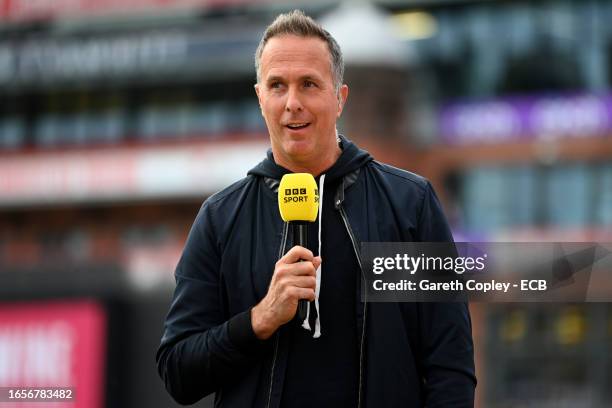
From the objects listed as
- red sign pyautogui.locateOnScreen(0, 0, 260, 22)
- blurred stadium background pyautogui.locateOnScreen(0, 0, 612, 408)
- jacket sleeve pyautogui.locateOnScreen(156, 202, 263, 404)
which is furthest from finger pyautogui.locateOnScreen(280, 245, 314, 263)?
red sign pyautogui.locateOnScreen(0, 0, 260, 22)

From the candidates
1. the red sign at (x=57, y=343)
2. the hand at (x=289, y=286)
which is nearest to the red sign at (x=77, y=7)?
the red sign at (x=57, y=343)

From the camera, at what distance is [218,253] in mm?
3656

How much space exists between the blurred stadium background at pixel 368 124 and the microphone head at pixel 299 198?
915 inches

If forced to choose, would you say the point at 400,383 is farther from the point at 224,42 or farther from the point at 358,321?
the point at 224,42

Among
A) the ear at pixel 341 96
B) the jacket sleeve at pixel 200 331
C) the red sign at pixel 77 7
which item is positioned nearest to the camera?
the jacket sleeve at pixel 200 331

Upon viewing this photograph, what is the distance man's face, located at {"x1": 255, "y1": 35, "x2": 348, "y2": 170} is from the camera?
→ 3.58m

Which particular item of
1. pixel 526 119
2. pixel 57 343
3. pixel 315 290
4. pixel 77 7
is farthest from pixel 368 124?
pixel 315 290

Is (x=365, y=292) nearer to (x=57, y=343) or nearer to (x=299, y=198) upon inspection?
(x=299, y=198)

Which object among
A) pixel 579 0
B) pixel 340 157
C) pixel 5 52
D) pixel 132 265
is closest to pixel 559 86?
pixel 579 0

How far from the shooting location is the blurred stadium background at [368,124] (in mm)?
35325

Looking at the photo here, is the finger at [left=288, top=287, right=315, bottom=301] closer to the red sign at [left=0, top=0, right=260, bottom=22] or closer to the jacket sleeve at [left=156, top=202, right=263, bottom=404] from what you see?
the jacket sleeve at [left=156, top=202, right=263, bottom=404]

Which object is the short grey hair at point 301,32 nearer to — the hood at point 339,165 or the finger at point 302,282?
the hood at point 339,165

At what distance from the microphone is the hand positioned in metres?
0.06

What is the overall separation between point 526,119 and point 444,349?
1378 inches
